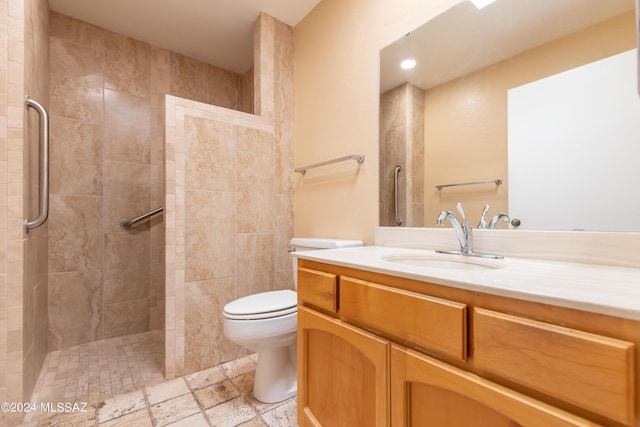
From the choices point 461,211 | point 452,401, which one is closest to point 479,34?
point 461,211

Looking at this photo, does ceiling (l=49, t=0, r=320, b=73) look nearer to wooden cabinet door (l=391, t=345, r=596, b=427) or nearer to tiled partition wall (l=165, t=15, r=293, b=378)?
tiled partition wall (l=165, t=15, r=293, b=378)

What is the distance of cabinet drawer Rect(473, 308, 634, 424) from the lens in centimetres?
43

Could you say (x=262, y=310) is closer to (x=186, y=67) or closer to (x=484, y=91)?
(x=484, y=91)

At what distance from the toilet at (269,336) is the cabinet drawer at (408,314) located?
1.74 ft

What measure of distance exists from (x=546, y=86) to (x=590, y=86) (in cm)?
12

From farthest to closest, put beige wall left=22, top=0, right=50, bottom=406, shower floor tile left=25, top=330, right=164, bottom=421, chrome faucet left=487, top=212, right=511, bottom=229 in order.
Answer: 1. shower floor tile left=25, top=330, right=164, bottom=421
2. beige wall left=22, top=0, right=50, bottom=406
3. chrome faucet left=487, top=212, right=511, bottom=229

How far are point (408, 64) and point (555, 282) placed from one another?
1.24m

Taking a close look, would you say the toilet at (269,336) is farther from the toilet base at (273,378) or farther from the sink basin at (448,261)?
the sink basin at (448,261)

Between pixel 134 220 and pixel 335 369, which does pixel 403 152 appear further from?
pixel 134 220

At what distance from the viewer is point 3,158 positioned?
123cm

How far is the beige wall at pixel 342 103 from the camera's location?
1.57 m

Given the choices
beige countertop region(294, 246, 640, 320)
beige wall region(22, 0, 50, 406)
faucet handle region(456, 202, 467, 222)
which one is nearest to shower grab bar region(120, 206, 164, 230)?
beige wall region(22, 0, 50, 406)

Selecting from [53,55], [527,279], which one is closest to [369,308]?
[527,279]

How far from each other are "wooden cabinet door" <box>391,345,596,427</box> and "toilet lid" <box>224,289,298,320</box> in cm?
71
